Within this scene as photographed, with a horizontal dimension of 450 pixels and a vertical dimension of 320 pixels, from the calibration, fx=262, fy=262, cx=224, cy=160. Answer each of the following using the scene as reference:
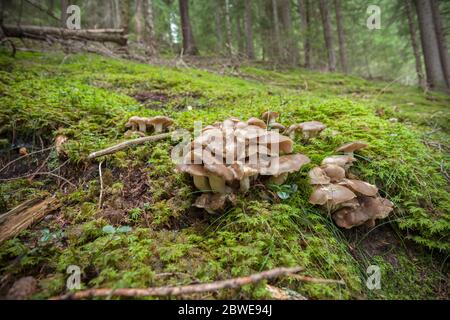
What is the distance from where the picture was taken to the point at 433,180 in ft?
8.45

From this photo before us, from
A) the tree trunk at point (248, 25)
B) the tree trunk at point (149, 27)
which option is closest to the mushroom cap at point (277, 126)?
the tree trunk at point (149, 27)

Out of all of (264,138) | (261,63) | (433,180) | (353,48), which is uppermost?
(353,48)

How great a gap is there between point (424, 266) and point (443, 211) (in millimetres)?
560

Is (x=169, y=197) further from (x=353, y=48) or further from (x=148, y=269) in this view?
(x=353, y=48)

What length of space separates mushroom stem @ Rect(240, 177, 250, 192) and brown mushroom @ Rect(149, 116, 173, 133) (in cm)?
145

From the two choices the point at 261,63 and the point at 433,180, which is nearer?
the point at 433,180

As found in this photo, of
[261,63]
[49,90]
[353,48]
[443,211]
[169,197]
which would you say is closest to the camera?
[443,211]

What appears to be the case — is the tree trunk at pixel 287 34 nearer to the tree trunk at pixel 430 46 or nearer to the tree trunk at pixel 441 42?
the tree trunk at pixel 430 46

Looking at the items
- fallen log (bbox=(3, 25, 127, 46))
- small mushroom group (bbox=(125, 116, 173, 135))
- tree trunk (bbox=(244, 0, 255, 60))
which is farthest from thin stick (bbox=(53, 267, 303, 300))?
tree trunk (bbox=(244, 0, 255, 60))

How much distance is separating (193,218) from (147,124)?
5.08 feet

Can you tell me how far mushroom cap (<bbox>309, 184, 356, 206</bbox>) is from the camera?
6.89 ft

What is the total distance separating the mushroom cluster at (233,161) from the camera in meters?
2.07

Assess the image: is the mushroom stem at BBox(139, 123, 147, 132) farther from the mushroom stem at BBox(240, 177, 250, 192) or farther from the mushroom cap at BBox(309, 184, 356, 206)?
the mushroom cap at BBox(309, 184, 356, 206)
